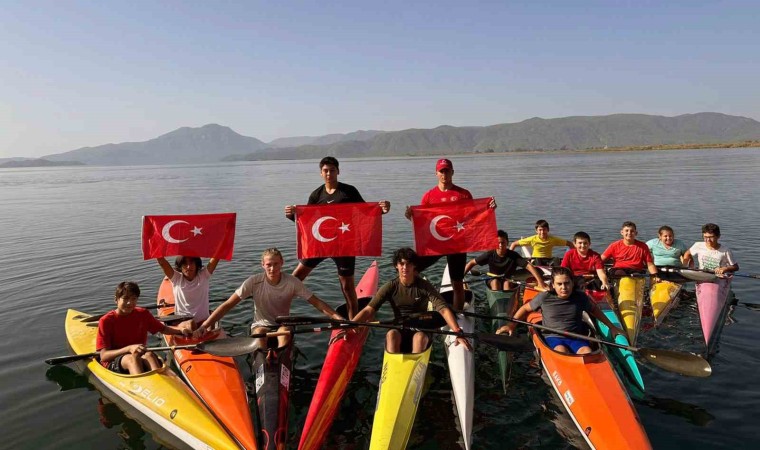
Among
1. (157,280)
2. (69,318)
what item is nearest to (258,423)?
(69,318)

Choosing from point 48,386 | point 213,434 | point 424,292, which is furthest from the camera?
point 48,386

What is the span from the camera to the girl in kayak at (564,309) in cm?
702

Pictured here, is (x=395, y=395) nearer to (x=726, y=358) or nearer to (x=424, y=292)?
(x=424, y=292)

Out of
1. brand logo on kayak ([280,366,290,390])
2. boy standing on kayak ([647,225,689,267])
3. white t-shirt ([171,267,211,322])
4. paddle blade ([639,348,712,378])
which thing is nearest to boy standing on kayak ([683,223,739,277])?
boy standing on kayak ([647,225,689,267])

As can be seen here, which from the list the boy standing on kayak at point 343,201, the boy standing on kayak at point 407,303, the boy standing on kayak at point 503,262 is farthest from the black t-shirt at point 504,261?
the boy standing on kayak at point 407,303

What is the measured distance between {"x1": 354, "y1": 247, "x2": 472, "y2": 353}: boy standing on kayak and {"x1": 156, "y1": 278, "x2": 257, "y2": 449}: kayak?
2115 millimetres

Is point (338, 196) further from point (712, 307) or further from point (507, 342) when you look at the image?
point (712, 307)

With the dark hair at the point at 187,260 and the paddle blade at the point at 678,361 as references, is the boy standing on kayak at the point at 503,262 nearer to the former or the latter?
the paddle blade at the point at 678,361

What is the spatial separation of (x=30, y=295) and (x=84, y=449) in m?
9.62

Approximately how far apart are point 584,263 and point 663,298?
6.79 ft

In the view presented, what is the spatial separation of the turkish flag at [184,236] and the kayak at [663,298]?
9.62 m

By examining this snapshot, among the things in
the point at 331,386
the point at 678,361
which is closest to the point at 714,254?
the point at 678,361

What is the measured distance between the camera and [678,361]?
21.9ft

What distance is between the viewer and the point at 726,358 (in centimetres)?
825
